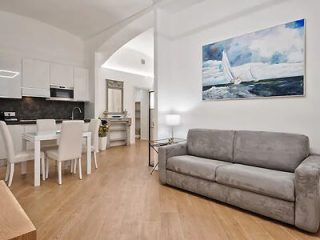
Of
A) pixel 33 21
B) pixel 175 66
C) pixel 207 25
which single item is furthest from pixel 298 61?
pixel 33 21

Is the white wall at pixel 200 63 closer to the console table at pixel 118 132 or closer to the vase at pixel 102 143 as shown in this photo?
the vase at pixel 102 143

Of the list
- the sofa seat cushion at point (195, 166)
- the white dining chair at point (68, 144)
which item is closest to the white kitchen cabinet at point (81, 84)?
the white dining chair at point (68, 144)

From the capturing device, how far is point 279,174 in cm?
223

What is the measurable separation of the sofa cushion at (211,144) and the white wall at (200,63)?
387 millimetres

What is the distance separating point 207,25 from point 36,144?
3535 mm

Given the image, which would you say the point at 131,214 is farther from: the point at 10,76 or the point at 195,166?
the point at 10,76

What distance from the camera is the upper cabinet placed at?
175 inches

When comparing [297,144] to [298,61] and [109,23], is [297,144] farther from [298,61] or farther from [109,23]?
[109,23]

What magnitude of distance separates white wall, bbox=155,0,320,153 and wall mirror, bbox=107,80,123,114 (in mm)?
3059

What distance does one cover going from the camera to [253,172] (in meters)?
2.28

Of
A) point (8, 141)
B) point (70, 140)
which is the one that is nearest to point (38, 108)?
point (8, 141)

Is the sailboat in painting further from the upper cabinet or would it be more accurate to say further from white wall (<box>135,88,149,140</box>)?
white wall (<box>135,88,149,140</box>)

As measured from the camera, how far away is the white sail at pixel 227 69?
10.8 ft

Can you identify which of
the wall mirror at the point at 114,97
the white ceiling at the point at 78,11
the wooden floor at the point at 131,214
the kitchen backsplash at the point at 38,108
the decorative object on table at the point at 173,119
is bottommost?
the wooden floor at the point at 131,214
